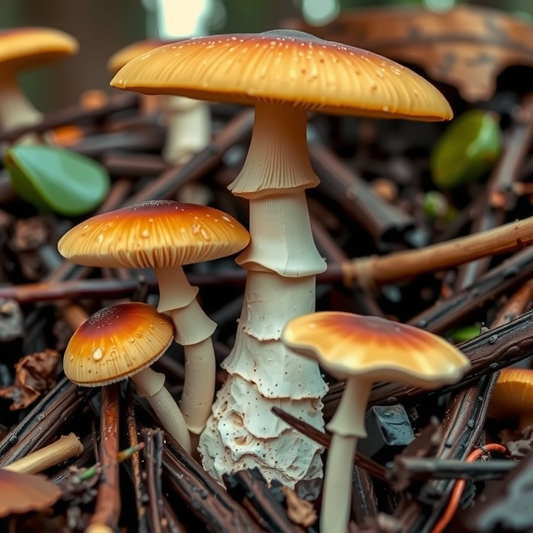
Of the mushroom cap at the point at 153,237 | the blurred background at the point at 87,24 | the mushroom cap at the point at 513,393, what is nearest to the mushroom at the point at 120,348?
the mushroom cap at the point at 153,237

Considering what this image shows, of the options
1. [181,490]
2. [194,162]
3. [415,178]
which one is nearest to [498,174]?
[415,178]

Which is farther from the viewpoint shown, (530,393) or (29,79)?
(29,79)

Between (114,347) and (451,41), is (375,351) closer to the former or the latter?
(114,347)

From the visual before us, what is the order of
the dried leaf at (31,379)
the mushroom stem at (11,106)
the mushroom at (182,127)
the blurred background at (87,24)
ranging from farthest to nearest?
the blurred background at (87,24) < the mushroom stem at (11,106) < the mushroom at (182,127) < the dried leaf at (31,379)

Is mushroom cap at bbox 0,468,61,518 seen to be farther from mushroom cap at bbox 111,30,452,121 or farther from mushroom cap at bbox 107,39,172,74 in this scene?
mushroom cap at bbox 107,39,172,74

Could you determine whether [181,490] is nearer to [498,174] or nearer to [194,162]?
[194,162]

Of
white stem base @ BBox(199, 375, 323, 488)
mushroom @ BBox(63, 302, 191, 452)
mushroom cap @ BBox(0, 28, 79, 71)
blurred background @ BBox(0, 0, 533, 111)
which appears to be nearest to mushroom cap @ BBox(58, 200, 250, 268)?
mushroom @ BBox(63, 302, 191, 452)

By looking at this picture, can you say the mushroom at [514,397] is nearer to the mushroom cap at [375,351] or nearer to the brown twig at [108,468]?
the mushroom cap at [375,351]
